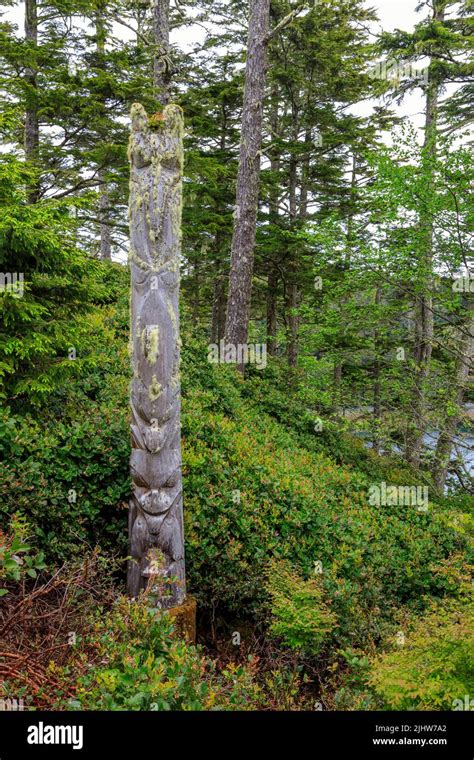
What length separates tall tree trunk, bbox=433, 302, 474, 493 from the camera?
33.7 feet

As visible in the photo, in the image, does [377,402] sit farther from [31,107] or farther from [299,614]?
[31,107]

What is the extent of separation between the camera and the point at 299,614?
4.59 m

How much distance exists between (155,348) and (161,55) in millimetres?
9632

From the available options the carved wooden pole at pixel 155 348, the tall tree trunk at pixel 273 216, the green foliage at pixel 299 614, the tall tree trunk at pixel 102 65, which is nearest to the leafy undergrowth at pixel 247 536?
the green foliage at pixel 299 614

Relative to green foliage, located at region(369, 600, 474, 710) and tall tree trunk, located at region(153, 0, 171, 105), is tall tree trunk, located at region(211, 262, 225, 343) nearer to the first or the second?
tall tree trunk, located at region(153, 0, 171, 105)

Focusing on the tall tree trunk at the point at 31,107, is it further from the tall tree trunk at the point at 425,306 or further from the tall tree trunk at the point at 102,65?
the tall tree trunk at the point at 425,306

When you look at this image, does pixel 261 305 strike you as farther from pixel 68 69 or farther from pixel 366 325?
pixel 68 69

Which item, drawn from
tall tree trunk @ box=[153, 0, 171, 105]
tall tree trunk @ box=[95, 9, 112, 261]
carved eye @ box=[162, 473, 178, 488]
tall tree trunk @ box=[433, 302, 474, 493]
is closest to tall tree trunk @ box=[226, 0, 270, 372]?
tall tree trunk @ box=[153, 0, 171, 105]

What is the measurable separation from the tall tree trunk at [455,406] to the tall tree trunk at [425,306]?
1.85 feet

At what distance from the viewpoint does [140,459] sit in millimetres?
4395

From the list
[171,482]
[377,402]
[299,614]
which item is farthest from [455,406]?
[171,482]

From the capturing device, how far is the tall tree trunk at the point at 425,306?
9.39 m

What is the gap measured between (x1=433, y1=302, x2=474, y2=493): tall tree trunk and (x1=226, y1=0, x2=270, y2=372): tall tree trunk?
472 cm
